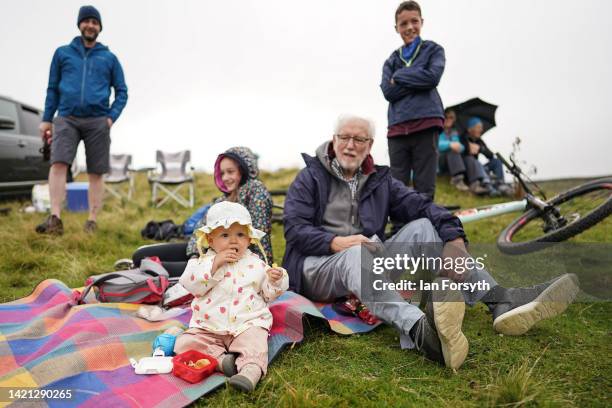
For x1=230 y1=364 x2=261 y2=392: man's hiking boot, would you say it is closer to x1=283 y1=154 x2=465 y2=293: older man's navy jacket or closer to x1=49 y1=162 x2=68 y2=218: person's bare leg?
x1=283 y1=154 x2=465 y2=293: older man's navy jacket

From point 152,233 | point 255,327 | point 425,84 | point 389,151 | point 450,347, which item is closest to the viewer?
point 450,347

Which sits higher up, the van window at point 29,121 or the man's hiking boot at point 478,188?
the van window at point 29,121

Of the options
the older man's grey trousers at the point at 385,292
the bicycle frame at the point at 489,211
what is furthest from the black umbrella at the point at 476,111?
the older man's grey trousers at the point at 385,292

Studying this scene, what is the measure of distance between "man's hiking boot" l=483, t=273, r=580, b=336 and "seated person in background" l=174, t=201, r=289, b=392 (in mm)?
1139

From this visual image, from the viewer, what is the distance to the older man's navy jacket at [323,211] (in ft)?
8.84

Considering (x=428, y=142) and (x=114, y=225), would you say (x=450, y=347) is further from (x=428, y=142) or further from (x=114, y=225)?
(x=114, y=225)

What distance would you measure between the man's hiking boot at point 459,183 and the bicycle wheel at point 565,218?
12.4 ft

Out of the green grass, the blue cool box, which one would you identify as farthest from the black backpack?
the blue cool box

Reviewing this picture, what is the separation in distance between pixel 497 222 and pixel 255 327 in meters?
4.41

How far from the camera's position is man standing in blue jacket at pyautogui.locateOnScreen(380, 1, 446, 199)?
148 inches

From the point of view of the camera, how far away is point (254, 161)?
3406mm

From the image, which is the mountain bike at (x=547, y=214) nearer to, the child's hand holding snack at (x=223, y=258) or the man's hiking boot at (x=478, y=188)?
the child's hand holding snack at (x=223, y=258)

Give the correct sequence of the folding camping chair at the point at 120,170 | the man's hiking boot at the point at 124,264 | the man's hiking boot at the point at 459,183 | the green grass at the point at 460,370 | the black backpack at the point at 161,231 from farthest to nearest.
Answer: the folding camping chair at the point at 120,170 → the man's hiking boot at the point at 459,183 → the black backpack at the point at 161,231 → the man's hiking boot at the point at 124,264 → the green grass at the point at 460,370

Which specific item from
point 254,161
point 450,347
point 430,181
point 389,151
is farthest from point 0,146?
point 450,347
